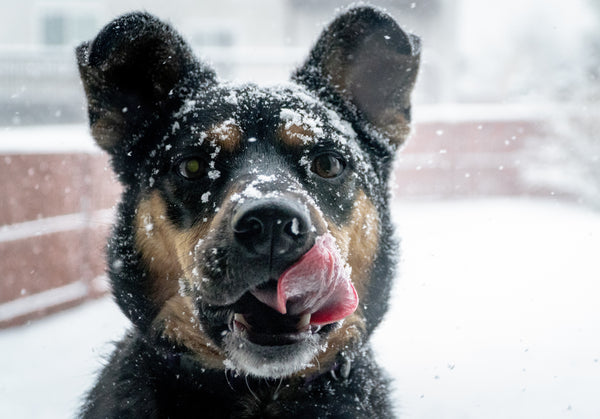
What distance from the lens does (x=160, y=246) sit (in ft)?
9.20

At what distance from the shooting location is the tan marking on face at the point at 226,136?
2.78 metres

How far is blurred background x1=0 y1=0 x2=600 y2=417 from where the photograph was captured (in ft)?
20.1

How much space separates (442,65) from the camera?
17.2 meters

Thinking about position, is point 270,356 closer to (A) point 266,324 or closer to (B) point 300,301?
(A) point 266,324

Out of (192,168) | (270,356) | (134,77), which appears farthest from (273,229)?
(134,77)

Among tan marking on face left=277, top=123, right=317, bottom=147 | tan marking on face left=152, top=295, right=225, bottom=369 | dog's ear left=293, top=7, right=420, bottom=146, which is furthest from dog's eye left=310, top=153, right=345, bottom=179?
tan marking on face left=152, top=295, right=225, bottom=369

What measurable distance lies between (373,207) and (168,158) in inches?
44.7

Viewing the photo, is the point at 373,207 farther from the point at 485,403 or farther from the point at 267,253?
the point at 485,403

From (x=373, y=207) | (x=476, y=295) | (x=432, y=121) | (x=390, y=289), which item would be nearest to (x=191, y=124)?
(x=373, y=207)

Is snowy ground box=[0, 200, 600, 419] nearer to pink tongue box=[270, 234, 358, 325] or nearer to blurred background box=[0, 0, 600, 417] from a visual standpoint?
blurred background box=[0, 0, 600, 417]

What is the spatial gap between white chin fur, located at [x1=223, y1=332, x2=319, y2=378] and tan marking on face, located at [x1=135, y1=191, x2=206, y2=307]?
518mm

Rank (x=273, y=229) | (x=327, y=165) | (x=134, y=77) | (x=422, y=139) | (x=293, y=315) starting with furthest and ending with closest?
(x=422, y=139)
(x=134, y=77)
(x=327, y=165)
(x=293, y=315)
(x=273, y=229)

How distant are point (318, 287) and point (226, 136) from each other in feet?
3.41

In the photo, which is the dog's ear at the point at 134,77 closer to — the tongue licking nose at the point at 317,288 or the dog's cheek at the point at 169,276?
the dog's cheek at the point at 169,276
